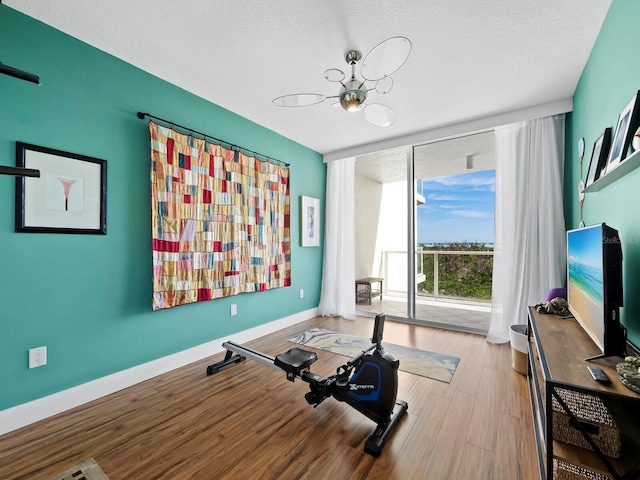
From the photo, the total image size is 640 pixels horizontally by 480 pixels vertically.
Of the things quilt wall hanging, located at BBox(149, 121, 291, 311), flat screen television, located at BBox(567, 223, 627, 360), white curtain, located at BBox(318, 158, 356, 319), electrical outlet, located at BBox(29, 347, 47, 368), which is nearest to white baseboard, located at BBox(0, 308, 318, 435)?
electrical outlet, located at BBox(29, 347, 47, 368)

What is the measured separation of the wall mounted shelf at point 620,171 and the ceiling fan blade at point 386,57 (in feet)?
3.73

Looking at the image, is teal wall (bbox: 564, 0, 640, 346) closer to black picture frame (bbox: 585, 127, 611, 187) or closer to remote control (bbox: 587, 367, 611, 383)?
black picture frame (bbox: 585, 127, 611, 187)

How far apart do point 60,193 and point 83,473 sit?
1630 mm

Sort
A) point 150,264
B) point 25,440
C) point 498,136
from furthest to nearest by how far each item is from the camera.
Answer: point 498,136
point 150,264
point 25,440

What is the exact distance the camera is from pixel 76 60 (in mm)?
1950

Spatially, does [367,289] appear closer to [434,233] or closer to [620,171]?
[434,233]

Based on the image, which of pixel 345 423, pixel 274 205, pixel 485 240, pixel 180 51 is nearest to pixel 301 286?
pixel 274 205

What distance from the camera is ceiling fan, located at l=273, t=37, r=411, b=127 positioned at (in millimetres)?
1572

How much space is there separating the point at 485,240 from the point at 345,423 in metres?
3.33

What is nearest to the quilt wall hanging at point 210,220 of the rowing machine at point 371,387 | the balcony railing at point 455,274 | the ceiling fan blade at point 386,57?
the rowing machine at point 371,387

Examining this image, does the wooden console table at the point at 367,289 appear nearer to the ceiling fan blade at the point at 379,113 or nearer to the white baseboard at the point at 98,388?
the white baseboard at the point at 98,388

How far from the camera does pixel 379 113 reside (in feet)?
7.27

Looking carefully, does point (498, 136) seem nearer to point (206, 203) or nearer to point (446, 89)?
point (446, 89)

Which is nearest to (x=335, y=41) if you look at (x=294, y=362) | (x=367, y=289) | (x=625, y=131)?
(x=625, y=131)
